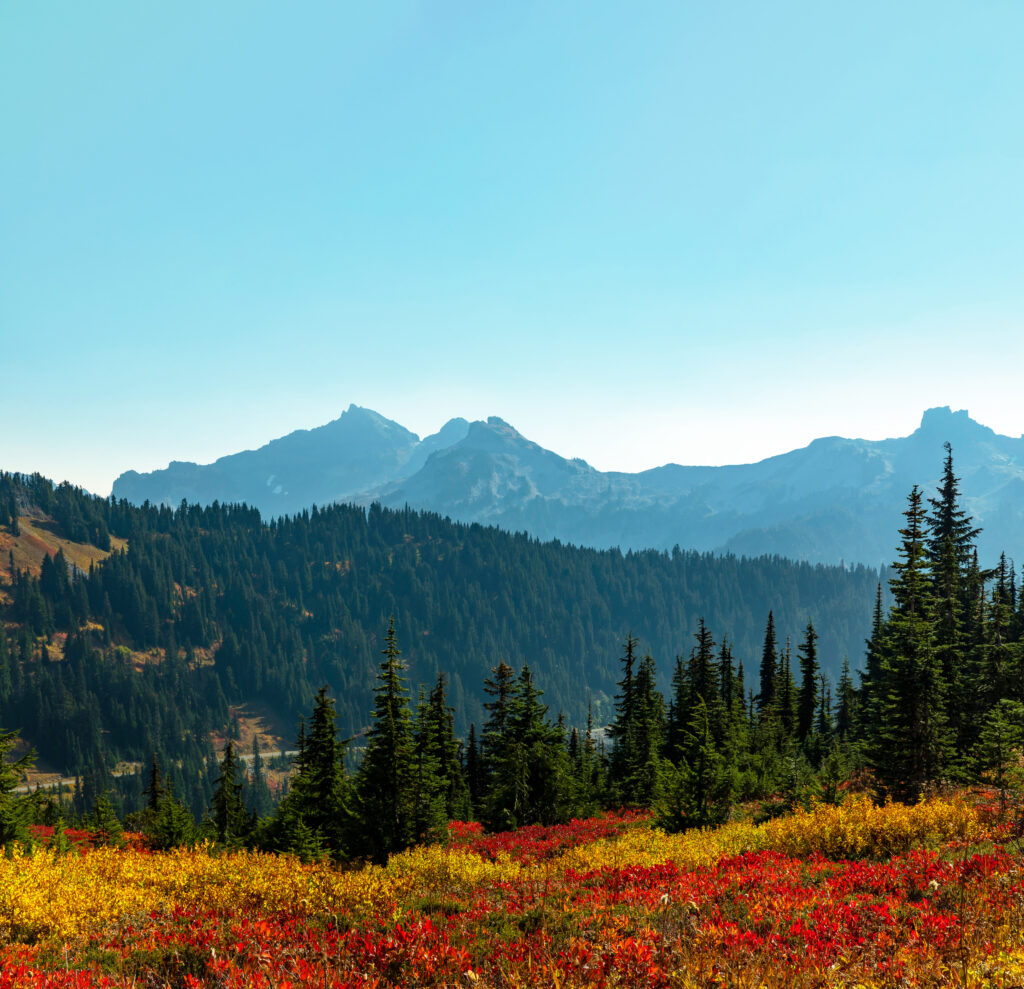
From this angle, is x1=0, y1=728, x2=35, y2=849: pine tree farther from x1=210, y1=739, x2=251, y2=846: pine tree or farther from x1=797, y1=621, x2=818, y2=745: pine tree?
x1=797, y1=621, x2=818, y2=745: pine tree

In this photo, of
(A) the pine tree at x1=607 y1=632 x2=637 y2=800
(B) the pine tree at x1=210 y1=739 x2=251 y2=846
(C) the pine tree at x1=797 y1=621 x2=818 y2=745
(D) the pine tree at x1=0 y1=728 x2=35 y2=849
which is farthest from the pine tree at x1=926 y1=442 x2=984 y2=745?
(B) the pine tree at x1=210 y1=739 x2=251 y2=846

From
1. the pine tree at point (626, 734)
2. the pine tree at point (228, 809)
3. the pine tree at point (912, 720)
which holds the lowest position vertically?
the pine tree at point (228, 809)

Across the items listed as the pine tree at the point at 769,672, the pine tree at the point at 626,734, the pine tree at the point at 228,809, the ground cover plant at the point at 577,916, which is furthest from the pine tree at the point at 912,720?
the pine tree at the point at 769,672

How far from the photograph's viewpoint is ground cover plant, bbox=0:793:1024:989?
7.47m

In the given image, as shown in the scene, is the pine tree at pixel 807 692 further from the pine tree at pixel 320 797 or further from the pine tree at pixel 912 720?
the pine tree at pixel 320 797

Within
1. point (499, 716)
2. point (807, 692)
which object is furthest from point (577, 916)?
point (807, 692)

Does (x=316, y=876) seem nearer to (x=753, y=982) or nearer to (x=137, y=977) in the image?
(x=137, y=977)

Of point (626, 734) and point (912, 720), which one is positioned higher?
point (912, 720)

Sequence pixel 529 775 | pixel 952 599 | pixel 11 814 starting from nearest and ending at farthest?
pixel 11 814 < pixel 952 599 < pixel 529 775

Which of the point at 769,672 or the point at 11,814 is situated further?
the point at 769,672

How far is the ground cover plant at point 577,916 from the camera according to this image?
747 centimetres

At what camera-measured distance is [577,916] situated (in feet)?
33.1

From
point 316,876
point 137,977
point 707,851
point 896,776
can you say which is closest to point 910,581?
point 896,776

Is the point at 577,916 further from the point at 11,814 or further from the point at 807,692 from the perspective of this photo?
the point at 807,692
